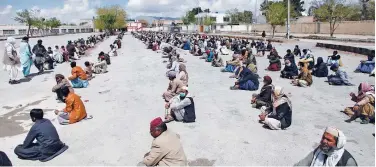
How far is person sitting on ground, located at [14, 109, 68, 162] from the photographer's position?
4.67 m

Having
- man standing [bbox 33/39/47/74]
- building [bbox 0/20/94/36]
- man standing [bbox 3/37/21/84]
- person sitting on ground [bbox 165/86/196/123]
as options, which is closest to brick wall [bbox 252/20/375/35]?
man standing [bbox 33/39/47/74]

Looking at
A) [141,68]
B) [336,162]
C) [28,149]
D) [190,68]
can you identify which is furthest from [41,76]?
[336,162]

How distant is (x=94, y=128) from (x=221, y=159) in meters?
2.81

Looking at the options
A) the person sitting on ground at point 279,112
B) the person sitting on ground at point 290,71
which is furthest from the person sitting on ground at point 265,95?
the person sitting on ground at point 290,71

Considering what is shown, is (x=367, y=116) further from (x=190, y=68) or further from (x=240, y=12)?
(x=240, y=12)

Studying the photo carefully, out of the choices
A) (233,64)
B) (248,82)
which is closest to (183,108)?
(248,82)

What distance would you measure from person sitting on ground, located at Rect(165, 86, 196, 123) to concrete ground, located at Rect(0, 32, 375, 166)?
0.15 meters

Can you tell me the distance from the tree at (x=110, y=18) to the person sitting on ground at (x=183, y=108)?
236 ft

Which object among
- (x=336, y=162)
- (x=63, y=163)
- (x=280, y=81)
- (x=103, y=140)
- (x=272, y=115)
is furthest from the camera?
(x=280, y=81)

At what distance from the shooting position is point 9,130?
6359 mm

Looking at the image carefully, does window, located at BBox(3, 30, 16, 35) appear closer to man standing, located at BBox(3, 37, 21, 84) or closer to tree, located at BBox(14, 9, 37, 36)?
tree, located at BBox(14, 9, 37, 36)

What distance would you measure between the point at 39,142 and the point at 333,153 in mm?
4053

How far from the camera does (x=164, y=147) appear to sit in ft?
12.3

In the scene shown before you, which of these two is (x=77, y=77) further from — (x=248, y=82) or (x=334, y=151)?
(x=334, y=151)
